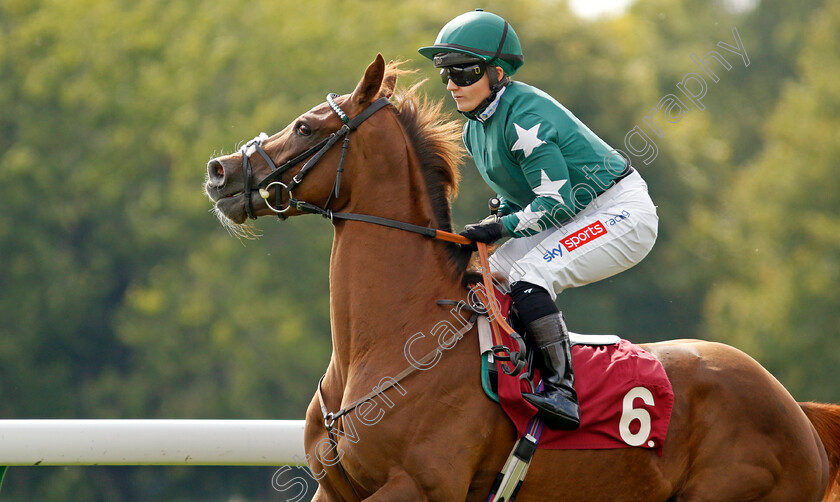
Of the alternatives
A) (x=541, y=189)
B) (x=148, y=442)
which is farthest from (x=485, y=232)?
(x=148, y=442)

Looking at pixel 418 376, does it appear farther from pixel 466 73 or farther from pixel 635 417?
pixel 466 73

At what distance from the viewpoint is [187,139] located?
25984 millimetres

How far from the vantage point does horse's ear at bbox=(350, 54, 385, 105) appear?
448 cm

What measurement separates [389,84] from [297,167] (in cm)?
63

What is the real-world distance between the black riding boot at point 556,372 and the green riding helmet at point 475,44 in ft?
4.10

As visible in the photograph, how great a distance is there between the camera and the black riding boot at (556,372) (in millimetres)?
4309

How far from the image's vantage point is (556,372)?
171 inches

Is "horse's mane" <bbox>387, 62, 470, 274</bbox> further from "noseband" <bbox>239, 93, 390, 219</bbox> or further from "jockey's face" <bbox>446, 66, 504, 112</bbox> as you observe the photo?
"noseband" <bbox>239, 93, 390, 219</bbox>

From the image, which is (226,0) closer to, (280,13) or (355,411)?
(280,13)

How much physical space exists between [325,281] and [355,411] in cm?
1962

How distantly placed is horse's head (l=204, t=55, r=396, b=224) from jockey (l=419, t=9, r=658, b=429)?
481 mm

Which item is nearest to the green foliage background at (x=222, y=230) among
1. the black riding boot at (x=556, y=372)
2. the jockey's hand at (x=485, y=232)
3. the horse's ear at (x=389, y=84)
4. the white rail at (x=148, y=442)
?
the white rail at (x=148, y=442)

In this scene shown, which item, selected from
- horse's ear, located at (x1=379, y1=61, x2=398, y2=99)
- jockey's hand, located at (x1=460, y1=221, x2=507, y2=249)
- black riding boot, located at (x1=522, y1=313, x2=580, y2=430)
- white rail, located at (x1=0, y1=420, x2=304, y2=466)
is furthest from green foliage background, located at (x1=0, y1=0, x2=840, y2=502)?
black riding boot, located at (x1=522, y1=313, x2=580, y2=430)

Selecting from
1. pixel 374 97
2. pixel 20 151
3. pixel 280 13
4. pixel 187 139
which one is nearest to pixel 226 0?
pixel 280 13
